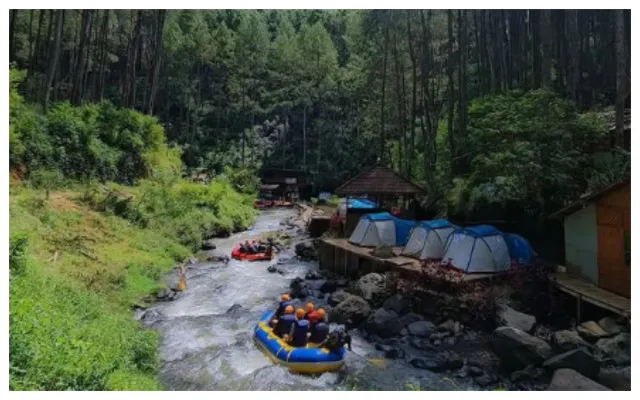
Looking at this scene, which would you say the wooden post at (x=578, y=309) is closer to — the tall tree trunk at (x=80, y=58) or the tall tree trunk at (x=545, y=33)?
the tall tree trunk at (x=545, y=33)

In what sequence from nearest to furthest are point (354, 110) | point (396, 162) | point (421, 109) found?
1. point (421, 109)
2. point (396, 162)
3. point (354, 110)

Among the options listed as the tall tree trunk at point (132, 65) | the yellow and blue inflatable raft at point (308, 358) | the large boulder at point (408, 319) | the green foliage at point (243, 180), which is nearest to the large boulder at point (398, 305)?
the large boulder at point (408, 319)

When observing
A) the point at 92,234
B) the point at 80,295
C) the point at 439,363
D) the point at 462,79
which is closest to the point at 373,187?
the point at 462,79

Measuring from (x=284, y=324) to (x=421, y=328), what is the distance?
117 inches

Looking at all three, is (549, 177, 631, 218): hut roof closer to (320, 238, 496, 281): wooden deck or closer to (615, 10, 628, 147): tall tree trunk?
(615, 10, 628, 147): tall tree trunk

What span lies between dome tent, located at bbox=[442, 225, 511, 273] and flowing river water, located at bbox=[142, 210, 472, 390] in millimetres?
3270

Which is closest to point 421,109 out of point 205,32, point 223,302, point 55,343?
point 223,302

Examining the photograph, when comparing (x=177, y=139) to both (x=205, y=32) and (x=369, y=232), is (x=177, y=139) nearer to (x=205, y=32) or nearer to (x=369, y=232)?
(x=205, y=32)

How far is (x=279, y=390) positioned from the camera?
7.65 m

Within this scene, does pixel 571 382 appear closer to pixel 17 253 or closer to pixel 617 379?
pixel 617 379

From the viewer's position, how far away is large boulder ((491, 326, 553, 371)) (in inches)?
321

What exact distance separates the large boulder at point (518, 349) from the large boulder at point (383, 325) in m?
2.12

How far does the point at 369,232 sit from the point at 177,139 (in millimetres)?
30295

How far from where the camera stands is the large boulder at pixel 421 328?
998cm
